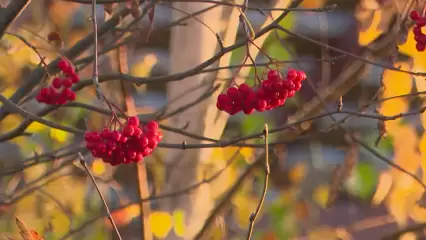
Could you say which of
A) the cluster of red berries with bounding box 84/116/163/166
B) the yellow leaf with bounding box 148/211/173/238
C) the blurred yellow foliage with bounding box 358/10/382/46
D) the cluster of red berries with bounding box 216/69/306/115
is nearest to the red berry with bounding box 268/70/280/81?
the cluster of red berries with bounding box 216/69/306/115

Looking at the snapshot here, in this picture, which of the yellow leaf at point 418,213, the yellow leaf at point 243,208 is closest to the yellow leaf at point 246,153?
the yellow leaf at point 243,208

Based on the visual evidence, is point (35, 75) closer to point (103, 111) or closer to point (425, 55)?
point (103, 111)

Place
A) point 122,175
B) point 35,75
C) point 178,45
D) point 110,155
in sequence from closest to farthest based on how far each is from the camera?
1. point 110,155
2. point 35,75
3. point 178,45
4. point 122,175

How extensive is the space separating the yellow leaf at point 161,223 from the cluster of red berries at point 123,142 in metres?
0.82

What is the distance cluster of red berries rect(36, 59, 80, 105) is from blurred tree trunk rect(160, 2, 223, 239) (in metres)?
0.53

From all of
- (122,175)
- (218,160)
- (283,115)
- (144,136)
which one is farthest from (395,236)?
(122,175)

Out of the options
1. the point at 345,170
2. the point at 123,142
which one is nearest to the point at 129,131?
the point at 123,142

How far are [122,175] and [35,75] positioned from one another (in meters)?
1.77

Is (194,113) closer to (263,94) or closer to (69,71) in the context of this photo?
(69,71)

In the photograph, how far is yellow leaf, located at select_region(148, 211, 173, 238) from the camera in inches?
75.5

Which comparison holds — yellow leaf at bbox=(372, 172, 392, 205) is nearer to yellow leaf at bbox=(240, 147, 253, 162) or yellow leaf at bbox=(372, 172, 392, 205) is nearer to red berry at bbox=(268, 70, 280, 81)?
yellow leaf at bbox=(240, 147, 253, 162)

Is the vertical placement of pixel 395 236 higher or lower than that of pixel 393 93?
lower

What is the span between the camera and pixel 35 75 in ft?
A: 4.91

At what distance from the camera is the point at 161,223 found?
6.30 feet
